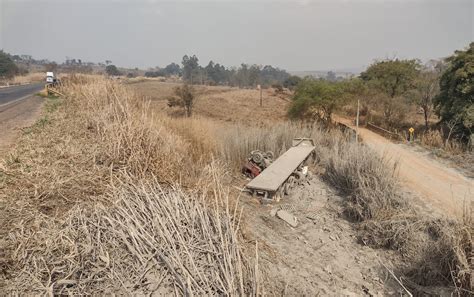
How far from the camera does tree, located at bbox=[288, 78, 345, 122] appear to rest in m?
14.8

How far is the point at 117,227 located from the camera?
11.5 ft

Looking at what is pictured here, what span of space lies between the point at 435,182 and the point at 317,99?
769cm

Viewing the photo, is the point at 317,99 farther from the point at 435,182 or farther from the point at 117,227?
the point at 117,227

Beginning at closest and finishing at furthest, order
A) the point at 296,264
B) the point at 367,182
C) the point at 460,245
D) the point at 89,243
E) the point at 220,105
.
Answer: the point at 89,243, the point at 460,245, the point at 296,264, the point at 367,182, the point at 220,105

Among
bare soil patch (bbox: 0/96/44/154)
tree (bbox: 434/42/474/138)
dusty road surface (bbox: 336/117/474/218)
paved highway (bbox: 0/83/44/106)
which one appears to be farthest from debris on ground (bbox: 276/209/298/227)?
paved highway (bbox: 0/83/44/106)

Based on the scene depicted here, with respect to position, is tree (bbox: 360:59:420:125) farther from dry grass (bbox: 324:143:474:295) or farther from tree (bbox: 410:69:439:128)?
dry grass (bbox: 324:143:474:295)

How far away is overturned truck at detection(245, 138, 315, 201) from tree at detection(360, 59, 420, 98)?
1055cm

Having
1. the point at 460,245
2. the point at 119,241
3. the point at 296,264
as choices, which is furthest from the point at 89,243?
the point at 460,245

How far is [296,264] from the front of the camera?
4469 millimetres

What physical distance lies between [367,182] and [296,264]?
3.27 m

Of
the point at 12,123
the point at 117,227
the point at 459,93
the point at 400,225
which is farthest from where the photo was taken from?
the point at 459,93

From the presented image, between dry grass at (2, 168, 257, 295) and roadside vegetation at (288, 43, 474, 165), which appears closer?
dry grass at (2, 168, 257, 295)

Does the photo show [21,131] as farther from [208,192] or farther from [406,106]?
[406,106]

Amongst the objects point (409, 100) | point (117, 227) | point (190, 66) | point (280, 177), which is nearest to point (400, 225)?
point (280, 177)
